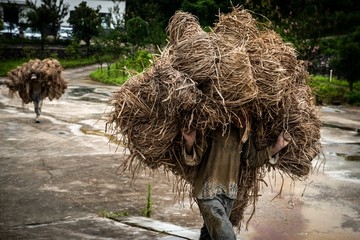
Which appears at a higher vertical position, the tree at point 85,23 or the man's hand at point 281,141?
the tree at point 85,23

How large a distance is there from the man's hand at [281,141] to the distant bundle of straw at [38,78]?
9934mm

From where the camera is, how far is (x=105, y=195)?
25.1 ft

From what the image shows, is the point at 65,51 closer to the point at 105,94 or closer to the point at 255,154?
the point at 105,94

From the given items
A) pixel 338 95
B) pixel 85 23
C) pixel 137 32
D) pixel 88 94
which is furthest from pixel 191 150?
pixel 85 23

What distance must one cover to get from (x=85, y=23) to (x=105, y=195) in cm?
2846

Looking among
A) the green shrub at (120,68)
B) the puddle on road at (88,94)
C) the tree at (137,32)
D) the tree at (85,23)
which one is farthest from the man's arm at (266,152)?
the tree at (85,23)

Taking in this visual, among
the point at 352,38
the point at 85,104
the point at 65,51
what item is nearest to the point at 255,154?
the point at 85,104

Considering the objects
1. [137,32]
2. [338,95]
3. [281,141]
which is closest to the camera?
[281,141]

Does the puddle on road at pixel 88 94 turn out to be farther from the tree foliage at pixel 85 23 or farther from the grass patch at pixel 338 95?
the tree foliage at pixel 85 23

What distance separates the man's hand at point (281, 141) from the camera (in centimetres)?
470

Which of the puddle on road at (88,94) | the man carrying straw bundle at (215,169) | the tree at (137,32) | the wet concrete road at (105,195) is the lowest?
the puddle on road at (88,94)

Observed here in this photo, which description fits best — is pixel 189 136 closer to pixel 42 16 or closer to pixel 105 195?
pixel 105 195

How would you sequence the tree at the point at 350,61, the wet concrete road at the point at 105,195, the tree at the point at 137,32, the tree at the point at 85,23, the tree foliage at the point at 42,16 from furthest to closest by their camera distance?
the tree at the point at 85,23, the tree foliage at the point at 42,16, the tree at the point at 137,32, the tree at the point at 350,61, the wet concrete road at the point at 105,195

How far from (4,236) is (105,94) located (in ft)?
49.9
